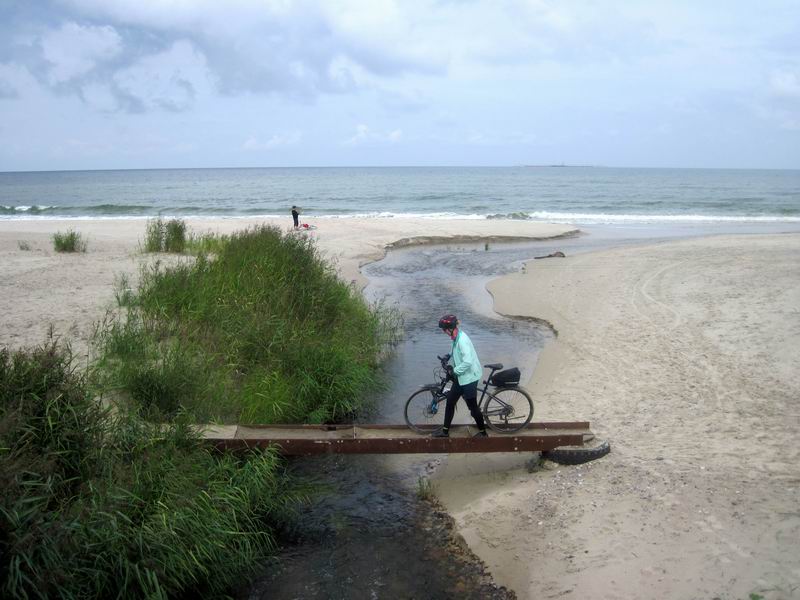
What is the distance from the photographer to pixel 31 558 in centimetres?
452

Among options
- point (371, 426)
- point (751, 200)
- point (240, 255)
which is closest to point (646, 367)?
point (371, 426)

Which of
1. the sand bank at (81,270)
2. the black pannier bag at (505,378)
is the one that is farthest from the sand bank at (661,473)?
the sand bank at (81,270)

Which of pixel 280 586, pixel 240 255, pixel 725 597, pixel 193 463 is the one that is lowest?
pixel 280 586

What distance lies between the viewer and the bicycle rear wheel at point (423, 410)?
8.12m

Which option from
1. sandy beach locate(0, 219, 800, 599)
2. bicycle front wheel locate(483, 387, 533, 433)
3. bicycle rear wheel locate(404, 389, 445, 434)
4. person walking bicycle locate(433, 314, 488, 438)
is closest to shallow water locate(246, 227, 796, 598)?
sandy beach locate(0, 219, 800, 599)

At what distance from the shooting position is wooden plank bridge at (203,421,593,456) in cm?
754

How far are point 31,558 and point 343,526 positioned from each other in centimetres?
341

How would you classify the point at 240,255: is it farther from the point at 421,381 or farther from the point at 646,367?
the point at 646,367

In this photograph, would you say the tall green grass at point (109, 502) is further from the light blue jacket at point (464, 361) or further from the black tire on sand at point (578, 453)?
the black tire on sand at point (578, 453)

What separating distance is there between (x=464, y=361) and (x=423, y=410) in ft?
4.76

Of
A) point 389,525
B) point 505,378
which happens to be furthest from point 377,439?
point 505,378

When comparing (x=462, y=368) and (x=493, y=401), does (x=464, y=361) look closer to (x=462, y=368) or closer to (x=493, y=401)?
(x=462, y=368)

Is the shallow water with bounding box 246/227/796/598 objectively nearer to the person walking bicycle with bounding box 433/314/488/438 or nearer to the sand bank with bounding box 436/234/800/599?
the sand bank with bounding box 436/234/800/599

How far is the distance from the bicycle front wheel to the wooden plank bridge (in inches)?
4.1
